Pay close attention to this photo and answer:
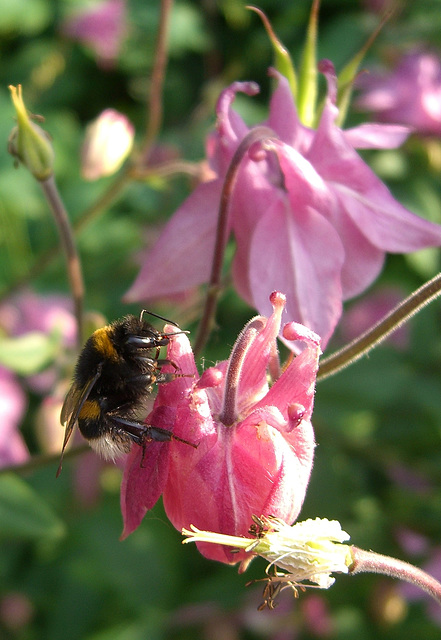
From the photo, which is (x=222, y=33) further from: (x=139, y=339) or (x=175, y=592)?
(x=139, y=339)

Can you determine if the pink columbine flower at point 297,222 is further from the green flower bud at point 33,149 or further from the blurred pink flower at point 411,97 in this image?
the blurred pink flower at point 411,97

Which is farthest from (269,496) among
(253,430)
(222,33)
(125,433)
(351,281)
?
(222,33)

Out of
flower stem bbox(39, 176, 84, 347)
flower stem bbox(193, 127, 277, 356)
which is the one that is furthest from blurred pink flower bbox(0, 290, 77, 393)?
flower stem bbox(193, 127, 277, 356)

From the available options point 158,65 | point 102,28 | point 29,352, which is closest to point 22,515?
point 29,352

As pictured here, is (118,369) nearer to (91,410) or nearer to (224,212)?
(91,410)

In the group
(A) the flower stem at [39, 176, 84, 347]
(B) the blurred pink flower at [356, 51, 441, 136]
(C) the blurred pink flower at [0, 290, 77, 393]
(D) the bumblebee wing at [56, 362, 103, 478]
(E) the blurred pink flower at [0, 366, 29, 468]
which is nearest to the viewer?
(D) the bumblebee wing at [56, 362, 103, 478]

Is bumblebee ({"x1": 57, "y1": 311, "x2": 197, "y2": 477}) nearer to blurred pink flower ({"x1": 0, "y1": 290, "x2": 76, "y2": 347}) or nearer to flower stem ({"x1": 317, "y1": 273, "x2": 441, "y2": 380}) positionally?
flower stem ({"x1": 317, "y1": 273, "x2": 441, "y2": 380})
